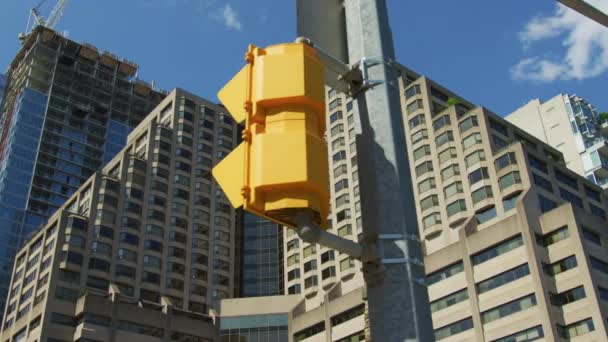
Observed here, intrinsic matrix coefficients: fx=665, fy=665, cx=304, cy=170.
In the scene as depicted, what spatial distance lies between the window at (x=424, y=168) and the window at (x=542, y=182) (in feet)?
45.6

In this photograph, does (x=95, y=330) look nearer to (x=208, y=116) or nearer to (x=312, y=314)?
(x=312, y=314)

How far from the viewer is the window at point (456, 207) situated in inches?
3282

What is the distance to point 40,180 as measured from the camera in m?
155

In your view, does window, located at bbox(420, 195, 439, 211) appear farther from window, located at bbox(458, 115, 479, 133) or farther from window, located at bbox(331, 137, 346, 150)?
window, located at bbox(331, 137, 346, 150)

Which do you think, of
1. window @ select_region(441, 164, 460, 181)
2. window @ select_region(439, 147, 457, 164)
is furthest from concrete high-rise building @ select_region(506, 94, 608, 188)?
window @ select_region(441, 164, 460, 181)

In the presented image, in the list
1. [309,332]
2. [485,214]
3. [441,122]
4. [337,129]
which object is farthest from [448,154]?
[309,332]

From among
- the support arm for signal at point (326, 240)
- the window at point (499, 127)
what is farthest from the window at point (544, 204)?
the support arm for signal at point (326, 240)

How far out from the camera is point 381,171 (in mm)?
4504

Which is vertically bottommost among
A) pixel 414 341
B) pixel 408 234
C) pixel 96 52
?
pixel 414 341

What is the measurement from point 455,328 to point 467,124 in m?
27.8

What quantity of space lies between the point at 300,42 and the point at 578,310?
7000cm

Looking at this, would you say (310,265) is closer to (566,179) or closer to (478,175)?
(478,175)

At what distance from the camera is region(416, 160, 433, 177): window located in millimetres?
89875

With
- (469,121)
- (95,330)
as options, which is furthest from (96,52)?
(469,121)
